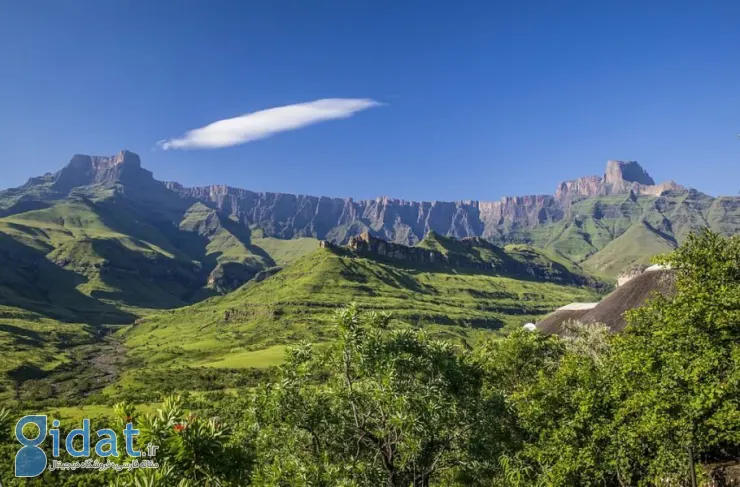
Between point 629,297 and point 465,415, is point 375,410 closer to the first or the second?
point 465,415

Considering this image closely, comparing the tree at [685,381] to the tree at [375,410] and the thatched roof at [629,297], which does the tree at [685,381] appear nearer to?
the tree at [375,410]

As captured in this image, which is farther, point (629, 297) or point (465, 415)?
point (629, 297)

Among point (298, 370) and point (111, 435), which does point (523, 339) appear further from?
point (111, 435)

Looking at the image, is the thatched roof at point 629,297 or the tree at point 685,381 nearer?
the tree at point 685,381

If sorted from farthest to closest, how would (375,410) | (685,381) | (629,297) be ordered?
1. (629,297)
2. (685,381)
3. (375,410)

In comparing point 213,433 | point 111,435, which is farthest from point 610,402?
A: point 111,435

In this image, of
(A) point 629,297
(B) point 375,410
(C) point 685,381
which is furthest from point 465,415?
(A) point 629,297

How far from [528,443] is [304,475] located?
21.2 meters

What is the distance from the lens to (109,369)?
198375 mm

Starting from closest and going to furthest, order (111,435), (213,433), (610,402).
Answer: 1. (213,433)
2. (111,435)
3. (610,402)

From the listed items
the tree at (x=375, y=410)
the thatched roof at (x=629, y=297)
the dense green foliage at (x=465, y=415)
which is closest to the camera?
the dense green foliage at (x=465, y=415)

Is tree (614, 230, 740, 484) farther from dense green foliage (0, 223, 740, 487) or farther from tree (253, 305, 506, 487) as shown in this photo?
tree (253, 305, 506, 487)

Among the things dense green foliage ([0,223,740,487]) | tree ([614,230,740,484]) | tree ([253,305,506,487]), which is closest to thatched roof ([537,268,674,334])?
dense green foliage ([0,223,740,487])

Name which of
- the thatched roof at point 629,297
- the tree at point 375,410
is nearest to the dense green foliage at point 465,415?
the tree at point 375,410
